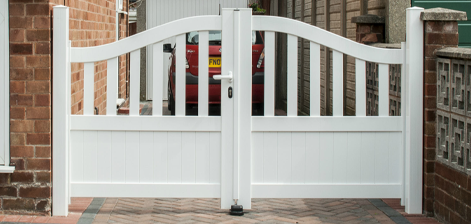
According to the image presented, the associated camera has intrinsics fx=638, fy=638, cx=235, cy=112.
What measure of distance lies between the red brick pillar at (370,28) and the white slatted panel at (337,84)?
6.99 ft

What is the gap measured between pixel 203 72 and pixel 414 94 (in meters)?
Result: 1.70

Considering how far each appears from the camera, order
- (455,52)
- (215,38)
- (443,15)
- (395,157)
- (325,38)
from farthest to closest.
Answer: (215,38), (395,157), (325,38), (443,15), (455,52)

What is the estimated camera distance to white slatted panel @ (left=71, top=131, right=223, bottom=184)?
201 inches

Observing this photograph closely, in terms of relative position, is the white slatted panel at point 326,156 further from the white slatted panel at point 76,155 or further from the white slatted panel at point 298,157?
the white slatted panel at point 76,155

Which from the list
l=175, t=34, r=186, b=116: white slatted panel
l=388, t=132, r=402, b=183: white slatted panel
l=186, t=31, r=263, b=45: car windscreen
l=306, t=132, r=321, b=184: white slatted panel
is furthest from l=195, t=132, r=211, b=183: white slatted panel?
l=186, t=31, r=263, b=45: car windscreen

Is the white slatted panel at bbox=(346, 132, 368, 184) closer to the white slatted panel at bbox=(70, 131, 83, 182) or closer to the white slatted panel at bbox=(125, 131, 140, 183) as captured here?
the white slatted panel at bbox=(125, 131, 140, 183)

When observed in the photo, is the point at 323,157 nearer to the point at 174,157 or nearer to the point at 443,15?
the point at 174,157

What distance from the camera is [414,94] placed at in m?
5.12

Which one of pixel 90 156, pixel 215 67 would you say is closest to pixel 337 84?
pixel 90 156

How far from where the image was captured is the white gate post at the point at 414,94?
510 cm

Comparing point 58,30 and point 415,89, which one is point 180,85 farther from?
point 415,89

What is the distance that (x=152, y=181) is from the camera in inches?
202

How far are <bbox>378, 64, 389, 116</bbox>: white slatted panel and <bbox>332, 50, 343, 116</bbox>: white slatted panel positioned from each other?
317mm

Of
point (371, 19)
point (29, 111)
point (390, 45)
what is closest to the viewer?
point (29, 111)
